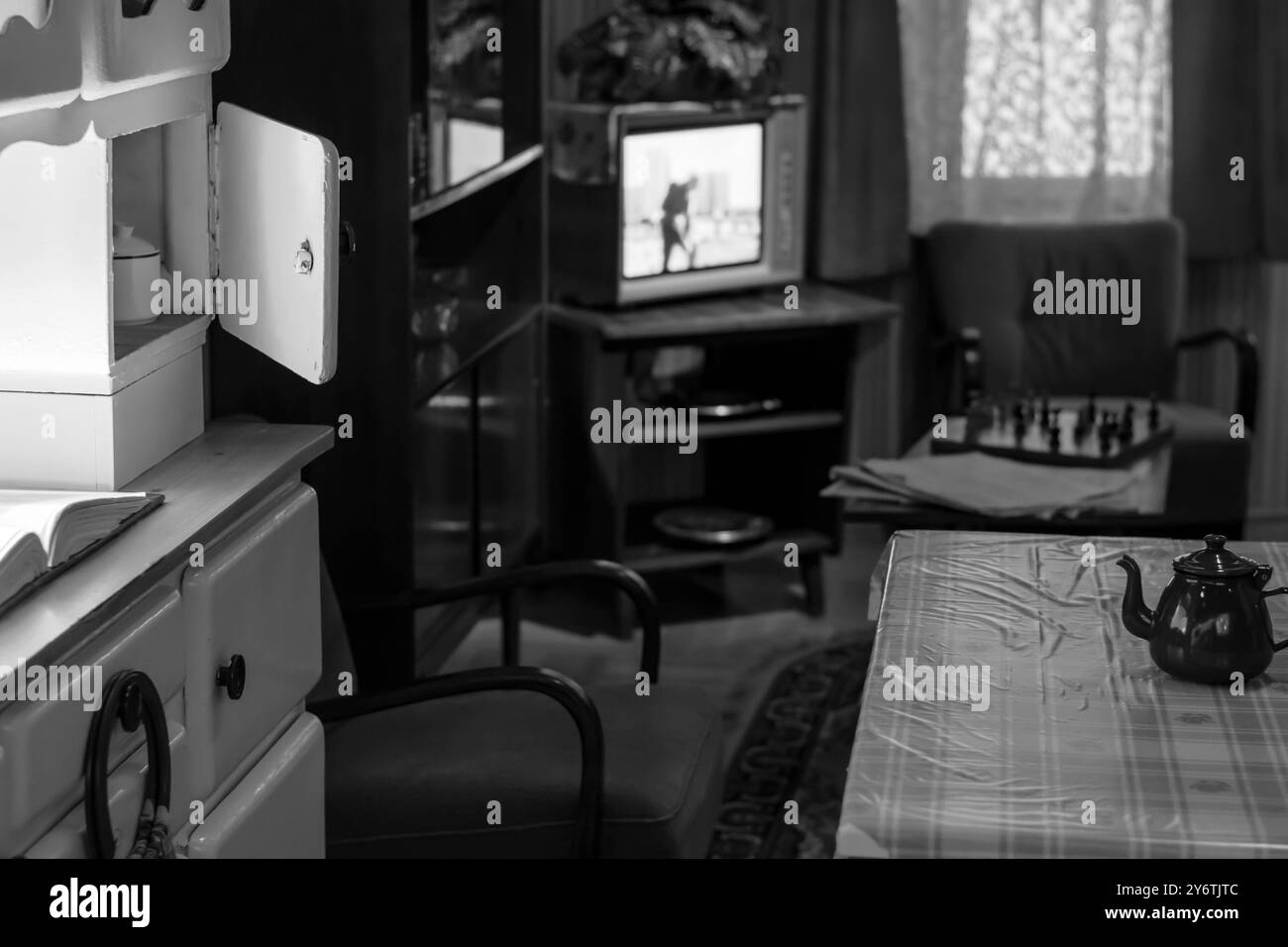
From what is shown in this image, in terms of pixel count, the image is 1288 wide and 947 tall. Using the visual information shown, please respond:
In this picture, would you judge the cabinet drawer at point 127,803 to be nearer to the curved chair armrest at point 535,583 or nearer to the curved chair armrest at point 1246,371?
the curved chair armrest at point 535,583

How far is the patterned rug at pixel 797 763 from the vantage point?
10.5 feet

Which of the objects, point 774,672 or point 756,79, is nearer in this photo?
point 774,672

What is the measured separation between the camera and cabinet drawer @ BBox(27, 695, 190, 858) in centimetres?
157

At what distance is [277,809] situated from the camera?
2.07 metres

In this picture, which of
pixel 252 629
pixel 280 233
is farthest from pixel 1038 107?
pixel 252 629

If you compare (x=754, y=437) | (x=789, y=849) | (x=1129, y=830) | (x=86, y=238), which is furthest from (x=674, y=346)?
(x=1129, y=830)

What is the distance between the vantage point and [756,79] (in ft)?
14.5

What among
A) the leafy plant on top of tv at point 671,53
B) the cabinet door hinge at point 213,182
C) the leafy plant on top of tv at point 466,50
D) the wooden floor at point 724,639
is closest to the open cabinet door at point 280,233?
the cabinet door hinge at point 213,182

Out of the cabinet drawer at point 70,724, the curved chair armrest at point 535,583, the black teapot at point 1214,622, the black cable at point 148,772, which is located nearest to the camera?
the cabinet drawer at point 70,724

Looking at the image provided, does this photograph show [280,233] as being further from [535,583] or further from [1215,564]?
[1215,564]

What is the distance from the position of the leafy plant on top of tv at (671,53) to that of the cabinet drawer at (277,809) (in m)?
2.32

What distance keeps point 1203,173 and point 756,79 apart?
1347 mm

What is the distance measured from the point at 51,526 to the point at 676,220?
283 centimetres

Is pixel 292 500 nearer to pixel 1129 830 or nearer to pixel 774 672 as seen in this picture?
pixel 1129 830
